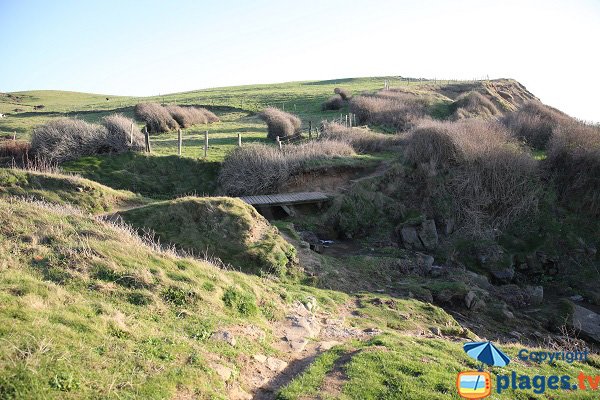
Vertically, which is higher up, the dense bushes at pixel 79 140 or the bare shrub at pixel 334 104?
the bare shrub at pixel 334 104

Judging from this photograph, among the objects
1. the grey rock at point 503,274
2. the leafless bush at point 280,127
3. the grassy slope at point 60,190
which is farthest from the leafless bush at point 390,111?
the grassy slope at point 60,190

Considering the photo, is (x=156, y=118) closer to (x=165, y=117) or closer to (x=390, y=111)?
(x=165, y=117)

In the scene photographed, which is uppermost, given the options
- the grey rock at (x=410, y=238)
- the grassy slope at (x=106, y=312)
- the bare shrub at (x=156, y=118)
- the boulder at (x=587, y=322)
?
the bare shrub at (x=156, y=118)

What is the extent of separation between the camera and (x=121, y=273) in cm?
835

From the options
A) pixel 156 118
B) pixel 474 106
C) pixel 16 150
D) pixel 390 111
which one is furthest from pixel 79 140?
pixel 474 106

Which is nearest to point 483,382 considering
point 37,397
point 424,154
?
point 37,397

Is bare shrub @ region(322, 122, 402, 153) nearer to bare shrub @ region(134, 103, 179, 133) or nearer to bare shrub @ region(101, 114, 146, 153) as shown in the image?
bare shrub @ region(101, 114, 146, 153)

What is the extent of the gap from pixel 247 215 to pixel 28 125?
3435 cm

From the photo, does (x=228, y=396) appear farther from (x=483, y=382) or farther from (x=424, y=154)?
(x=424, y=154)

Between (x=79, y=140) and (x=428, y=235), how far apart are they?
19.9 m

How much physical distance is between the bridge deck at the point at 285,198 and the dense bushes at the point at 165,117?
19261mm

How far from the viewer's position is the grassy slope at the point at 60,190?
17266mm

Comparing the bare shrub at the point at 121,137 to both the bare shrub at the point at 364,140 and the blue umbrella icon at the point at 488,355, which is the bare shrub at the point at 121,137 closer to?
the bare shrub at the point at 364,140

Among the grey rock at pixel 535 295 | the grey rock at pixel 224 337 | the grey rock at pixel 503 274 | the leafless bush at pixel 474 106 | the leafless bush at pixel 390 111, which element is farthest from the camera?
the leafless bush at pixel 474 106
